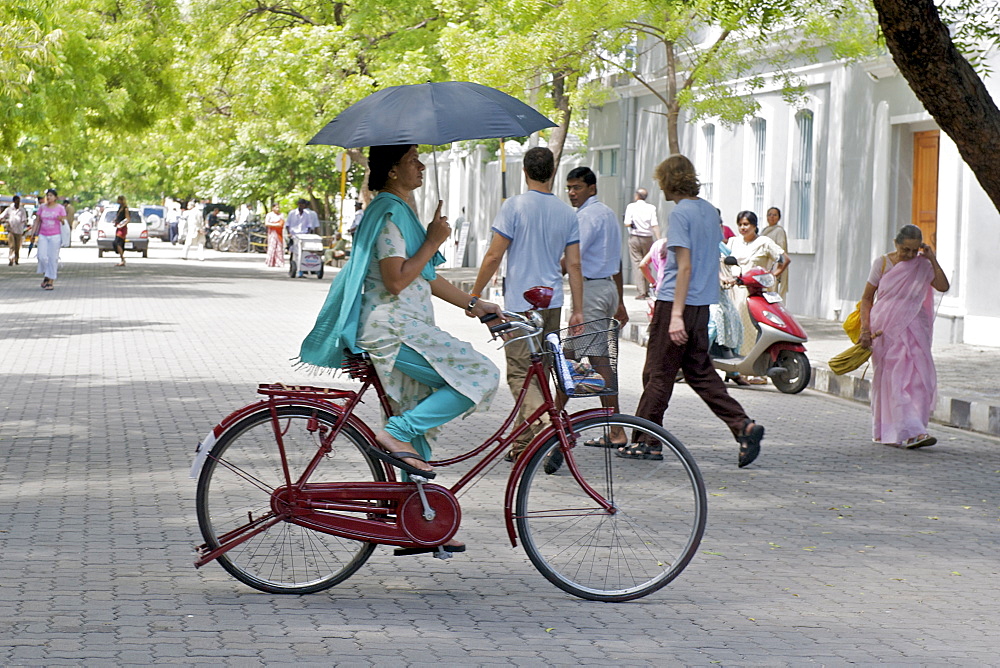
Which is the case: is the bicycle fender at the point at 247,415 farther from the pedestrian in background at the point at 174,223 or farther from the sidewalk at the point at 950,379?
the pedestrian in background at the point at 174,223

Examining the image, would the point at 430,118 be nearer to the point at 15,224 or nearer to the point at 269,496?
the point at 269,496

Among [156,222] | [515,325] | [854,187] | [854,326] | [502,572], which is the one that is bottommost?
[156,222]

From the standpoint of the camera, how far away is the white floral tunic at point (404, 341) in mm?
5789

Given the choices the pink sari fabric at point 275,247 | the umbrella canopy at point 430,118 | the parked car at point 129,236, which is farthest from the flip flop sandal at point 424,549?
the parked car at point 129,236

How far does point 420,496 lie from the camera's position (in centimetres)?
583

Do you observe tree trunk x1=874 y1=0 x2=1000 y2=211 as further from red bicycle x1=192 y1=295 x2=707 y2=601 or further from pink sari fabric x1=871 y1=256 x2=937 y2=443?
red bicycle x1=192 y1=295 x2=707 y2=601

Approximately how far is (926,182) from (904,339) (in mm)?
10837

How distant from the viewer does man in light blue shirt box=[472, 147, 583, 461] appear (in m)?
9.06

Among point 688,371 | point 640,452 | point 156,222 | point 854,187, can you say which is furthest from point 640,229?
point 156,222

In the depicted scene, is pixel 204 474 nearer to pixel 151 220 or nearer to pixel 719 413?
pixel 719 413

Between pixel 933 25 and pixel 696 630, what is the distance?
5764mm

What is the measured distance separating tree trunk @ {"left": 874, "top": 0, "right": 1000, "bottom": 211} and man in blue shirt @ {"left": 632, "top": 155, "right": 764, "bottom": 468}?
174 cm

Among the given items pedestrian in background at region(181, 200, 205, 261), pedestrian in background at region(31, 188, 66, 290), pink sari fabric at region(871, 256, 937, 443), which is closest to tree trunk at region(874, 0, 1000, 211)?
pink sari fabric at region(871, 256, 937, 443)

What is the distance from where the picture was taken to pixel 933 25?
392 inches
